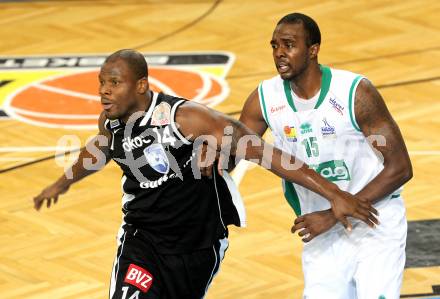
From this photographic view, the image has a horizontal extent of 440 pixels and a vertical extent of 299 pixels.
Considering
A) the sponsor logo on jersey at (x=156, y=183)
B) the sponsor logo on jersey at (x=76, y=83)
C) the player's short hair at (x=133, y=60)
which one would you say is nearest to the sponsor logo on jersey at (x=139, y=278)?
the sponsor logo on jersey at (x=156, y=183)

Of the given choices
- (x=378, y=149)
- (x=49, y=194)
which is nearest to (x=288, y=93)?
(x=378, y=149)

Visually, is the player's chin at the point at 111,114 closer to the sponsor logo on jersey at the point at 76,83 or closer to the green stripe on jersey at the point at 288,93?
the green stripe on jersey at the point at 288,93

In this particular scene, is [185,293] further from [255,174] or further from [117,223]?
[255,174]

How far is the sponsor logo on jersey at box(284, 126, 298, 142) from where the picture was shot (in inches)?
251

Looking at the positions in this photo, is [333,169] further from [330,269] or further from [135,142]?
[135,142]

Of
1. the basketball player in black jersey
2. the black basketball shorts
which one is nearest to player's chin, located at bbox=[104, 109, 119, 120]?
the basketball player in black jersey

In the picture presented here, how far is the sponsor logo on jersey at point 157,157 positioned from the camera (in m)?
6.30

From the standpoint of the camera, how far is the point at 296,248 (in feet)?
28.6

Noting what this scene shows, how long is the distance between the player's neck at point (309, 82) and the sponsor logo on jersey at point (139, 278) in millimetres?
1159

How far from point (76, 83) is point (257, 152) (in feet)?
21.4

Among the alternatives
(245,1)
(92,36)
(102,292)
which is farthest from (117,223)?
(245,1)

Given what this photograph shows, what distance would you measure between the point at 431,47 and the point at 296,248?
4.80 metres

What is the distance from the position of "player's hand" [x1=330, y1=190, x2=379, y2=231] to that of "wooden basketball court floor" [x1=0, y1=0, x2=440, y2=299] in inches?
74.5

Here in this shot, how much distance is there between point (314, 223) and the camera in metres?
6.15
